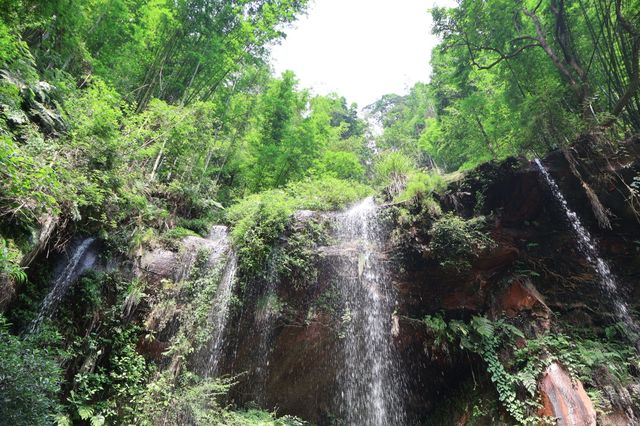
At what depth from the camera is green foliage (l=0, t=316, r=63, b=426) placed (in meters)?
3.91

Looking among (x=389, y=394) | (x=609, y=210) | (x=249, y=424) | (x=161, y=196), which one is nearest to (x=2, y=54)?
(x=161, y=196)

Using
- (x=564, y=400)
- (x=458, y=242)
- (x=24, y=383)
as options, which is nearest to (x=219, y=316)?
(x=24, y=383)

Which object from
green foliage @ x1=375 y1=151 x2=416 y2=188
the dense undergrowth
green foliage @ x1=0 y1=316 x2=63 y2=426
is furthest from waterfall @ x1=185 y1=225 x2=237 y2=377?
green foliage @ x1=375 y1=151 x2=416 y2=188

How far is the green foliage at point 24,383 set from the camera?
3.91 metres

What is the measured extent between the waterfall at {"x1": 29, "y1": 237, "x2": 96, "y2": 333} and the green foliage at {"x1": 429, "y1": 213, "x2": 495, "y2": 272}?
7.62 metres

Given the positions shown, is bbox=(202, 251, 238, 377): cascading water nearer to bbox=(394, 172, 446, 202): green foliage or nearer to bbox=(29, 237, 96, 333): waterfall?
bbox=(29, 237, 96, 333): waterfall

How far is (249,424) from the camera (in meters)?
5.86

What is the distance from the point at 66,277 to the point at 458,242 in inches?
325

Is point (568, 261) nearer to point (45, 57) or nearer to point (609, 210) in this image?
point (609, 210)

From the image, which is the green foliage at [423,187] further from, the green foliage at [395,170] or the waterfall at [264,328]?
the waterfall at [264,328]

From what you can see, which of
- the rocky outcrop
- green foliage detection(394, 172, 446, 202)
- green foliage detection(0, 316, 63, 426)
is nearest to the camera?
green foliage detection(0, 316, 63, 426)

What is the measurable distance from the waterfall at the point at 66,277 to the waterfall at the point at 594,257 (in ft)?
34.4

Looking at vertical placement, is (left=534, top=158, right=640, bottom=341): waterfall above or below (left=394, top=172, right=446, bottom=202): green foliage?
below

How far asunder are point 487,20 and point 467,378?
9.73 metres
